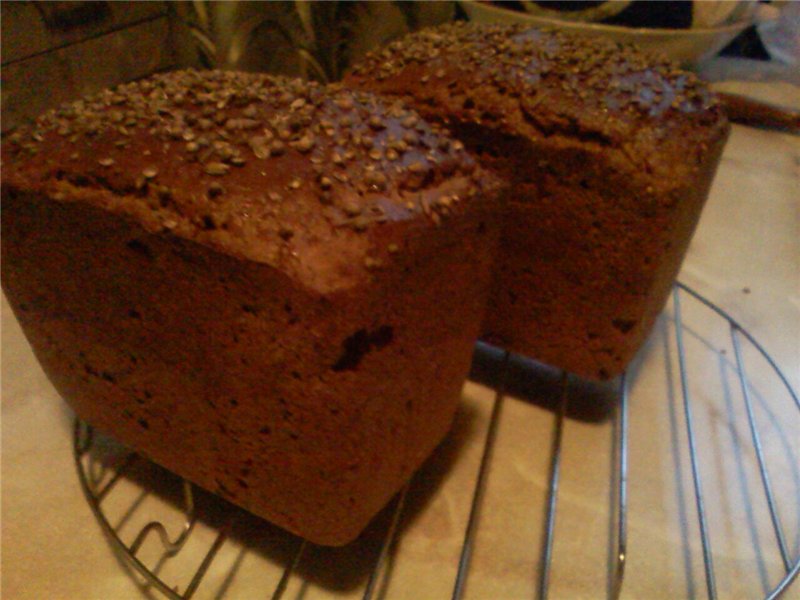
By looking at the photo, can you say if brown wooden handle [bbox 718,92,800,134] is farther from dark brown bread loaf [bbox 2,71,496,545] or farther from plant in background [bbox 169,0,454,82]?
plant in background [bbox 169,0,454,82]

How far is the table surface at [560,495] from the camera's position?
89 centimetres

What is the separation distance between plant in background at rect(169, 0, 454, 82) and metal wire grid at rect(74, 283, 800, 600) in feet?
3.87

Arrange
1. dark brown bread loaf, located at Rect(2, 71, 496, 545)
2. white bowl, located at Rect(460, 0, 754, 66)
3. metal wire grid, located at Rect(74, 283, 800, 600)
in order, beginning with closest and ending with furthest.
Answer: dark brown bread loaf, located at Rect(2, 71, 496, 545) < metal wire grid, located at Rect(74, 283, 800, 600) < white bowl, located at Rect(460, 0, 754, 66)

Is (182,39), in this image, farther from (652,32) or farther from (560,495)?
(560,495)

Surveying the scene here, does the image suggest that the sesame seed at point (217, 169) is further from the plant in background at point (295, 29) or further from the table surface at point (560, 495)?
the plant in background at point (295, 29)

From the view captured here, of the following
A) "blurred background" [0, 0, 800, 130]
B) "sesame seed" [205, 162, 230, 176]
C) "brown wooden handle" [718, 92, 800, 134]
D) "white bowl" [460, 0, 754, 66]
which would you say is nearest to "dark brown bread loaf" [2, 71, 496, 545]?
"sesame seed" [205, 162, 230, 176]

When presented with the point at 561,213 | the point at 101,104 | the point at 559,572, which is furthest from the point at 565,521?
the point at 101,104

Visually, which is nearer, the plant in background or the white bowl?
the white bowl

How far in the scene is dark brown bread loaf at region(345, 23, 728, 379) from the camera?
0.95 metres

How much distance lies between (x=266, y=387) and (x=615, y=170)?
57 cm

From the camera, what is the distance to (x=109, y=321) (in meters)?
0.79

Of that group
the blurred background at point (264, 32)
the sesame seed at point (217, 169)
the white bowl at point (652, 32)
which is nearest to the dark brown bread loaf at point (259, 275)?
the sesame seed at point (217, 169)

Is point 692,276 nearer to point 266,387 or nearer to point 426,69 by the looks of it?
point 426,69

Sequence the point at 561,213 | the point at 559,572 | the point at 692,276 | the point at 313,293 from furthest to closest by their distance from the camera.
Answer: the point at 692,276
the point at 561,213
the point at 559,572
the point at 313,293
